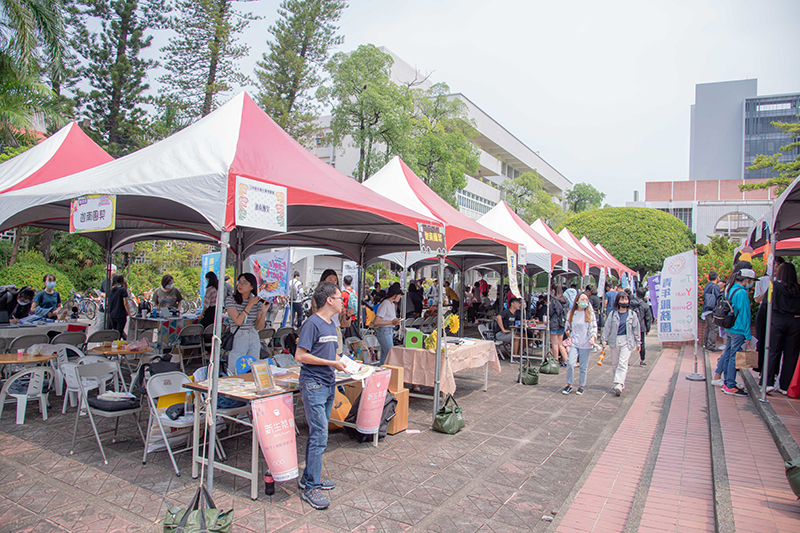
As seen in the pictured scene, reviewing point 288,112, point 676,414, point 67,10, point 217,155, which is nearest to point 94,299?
point 288,112

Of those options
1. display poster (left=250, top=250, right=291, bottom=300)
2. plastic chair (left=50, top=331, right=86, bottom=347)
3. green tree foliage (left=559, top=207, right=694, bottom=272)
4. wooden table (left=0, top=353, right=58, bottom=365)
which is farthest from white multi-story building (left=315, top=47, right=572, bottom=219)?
wooden table (left=0, top=353, right=58, bottom=365)

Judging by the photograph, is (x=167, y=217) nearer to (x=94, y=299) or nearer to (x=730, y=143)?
(x=94, y=299)

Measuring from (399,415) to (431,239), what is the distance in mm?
2019

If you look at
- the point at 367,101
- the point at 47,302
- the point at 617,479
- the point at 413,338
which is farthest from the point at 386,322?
the point at 367,101

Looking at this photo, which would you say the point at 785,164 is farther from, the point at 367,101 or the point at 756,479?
the point at 756,479

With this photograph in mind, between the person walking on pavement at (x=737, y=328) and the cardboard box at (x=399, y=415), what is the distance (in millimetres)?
4910

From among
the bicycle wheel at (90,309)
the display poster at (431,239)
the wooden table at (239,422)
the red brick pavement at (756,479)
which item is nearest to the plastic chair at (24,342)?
the wooden table at (239,422)

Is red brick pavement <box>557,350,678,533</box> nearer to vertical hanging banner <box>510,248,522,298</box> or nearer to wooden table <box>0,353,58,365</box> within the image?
vertical hanging banner <box>510,248,522,298</box>

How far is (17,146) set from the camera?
55.9 ft

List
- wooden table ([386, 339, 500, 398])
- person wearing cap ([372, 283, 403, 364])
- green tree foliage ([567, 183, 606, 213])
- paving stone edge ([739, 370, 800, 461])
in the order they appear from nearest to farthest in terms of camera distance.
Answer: paving stone edge ([739, 370, 800, 461]), wooden table ([386, 339, 500, 398]), person wearing cap ([372, 283, 403, 364]), green tree foliage ([567, 183, 606, 213])

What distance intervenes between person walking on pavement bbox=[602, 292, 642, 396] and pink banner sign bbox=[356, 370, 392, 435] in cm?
438

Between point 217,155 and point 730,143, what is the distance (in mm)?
100565

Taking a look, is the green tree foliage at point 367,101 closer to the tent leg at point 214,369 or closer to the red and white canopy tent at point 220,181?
the red and white canopy tent at point 220,181

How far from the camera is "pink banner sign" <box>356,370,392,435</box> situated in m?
4.84
